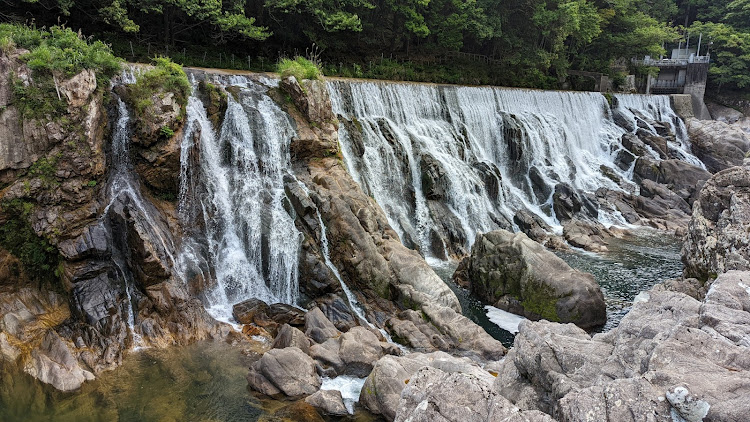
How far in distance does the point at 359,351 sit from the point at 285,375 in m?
1.88

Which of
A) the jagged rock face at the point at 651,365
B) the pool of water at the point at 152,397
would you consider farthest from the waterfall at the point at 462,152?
the jagged rock face at the point at 651,365

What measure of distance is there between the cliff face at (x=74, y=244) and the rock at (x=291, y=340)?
214 centimetres

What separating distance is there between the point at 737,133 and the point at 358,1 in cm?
2986

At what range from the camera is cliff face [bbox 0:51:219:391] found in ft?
41.2

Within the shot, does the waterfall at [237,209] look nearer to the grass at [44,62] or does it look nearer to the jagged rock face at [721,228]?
the grass at [44,62]

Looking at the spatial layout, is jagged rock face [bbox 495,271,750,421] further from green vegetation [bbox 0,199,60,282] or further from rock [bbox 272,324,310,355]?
green vegetation [bbox 0,199,60,282]

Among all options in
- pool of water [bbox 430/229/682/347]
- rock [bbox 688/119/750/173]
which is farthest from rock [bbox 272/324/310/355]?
rock [bbox 688/119/750/173]

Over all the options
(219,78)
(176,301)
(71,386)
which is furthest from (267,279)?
(219,78)

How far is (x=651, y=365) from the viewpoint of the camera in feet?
17.5

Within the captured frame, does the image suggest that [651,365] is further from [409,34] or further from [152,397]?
[409,34]

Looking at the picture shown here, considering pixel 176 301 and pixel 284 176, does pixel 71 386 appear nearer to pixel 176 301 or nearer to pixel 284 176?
pixel 176 301

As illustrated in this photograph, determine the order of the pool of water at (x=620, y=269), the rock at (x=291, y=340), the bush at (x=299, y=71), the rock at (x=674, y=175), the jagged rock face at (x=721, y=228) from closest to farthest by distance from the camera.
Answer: the rock at (x=291, y=340) < the jagged rock face at (x=721, y=228) < the pool of water at (x=620, y=269) < the bush at (x=299, y=71) < the rock at (x=674, y=175)

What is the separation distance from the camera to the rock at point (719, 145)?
3594 cm

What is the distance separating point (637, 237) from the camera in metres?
23.8
